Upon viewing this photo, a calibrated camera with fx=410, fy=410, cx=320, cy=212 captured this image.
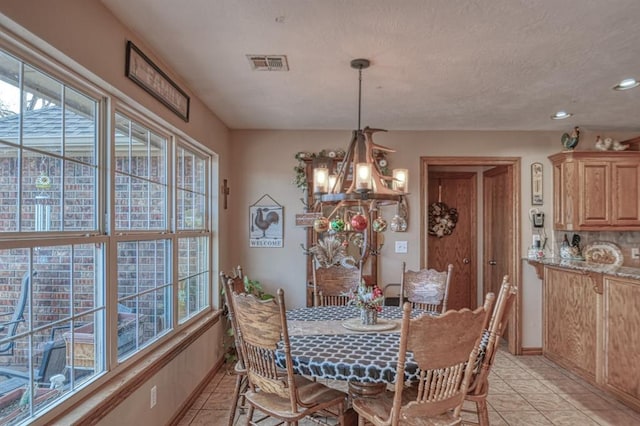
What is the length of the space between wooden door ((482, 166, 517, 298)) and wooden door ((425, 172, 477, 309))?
16 centimetres

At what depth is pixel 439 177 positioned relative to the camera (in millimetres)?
5582

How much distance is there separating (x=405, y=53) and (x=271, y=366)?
1941 millimetres

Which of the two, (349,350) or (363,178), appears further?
(363,178)

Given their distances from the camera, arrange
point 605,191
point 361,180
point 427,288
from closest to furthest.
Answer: point 361,180 → point 427,288 → point 605,191

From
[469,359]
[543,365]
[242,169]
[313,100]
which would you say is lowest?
[543,365]

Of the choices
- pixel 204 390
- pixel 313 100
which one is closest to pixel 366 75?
pixel 313 100

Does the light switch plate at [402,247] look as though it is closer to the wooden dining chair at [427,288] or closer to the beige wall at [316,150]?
the beige wall at [316,150]

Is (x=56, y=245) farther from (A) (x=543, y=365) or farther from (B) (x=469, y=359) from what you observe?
(A) (x=543, y=365)

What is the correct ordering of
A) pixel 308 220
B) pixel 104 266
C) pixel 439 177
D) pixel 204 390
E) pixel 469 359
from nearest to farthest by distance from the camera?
pixel 469 359 → pixel 104 266 → pixel 204 390 → pixel 308 220 → pixel 439 177

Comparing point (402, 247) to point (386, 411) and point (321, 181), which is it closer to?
point (321, 181)

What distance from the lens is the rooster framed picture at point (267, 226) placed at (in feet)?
14.7

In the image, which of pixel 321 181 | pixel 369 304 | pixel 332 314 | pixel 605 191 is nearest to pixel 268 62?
pixel 321 181

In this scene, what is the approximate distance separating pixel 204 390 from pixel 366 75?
9.23 ft

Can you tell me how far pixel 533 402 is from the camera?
327 cm
